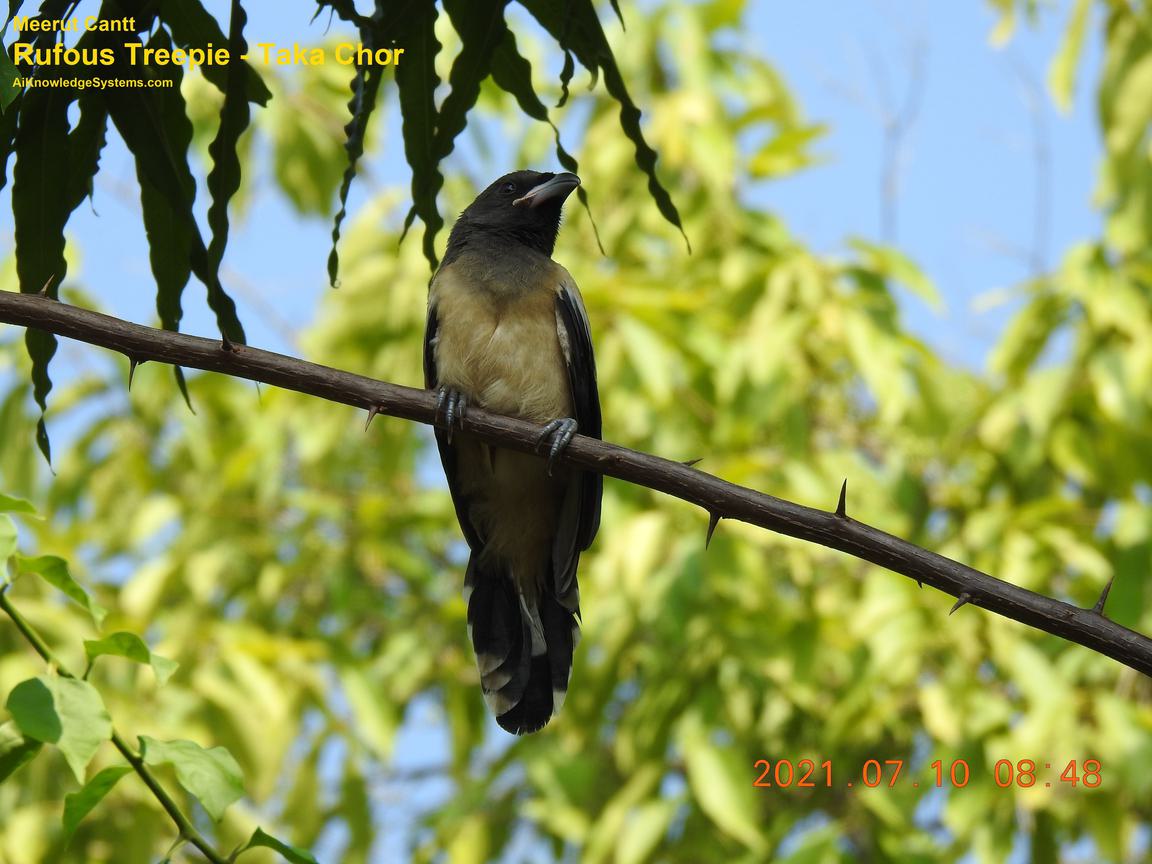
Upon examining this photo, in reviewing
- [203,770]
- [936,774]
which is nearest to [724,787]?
[936,774]

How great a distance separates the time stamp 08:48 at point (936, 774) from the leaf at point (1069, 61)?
2801mm

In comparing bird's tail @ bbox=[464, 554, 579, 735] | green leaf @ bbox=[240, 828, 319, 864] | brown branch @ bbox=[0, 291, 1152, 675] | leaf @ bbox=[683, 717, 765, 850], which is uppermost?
brown branch @ bbox=[0, 291, 1152, 675]

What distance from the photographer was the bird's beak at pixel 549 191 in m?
4.28

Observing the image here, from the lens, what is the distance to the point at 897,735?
5648mm

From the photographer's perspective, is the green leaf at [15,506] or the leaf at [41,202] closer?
the green leaf at [15,506]

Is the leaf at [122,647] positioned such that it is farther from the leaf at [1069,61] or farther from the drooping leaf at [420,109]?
the leaf at [1069,61]

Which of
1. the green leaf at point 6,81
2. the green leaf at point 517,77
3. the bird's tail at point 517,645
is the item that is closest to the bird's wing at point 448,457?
the bird's tail at point 517,645

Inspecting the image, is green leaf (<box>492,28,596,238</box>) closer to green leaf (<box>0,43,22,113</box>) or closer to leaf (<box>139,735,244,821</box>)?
green leaf (<box>0,43,22,113</box>)

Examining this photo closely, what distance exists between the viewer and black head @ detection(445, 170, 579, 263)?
4301mm

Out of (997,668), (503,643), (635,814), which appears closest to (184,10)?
(503,643)

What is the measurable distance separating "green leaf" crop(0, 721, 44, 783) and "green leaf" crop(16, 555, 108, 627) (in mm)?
200

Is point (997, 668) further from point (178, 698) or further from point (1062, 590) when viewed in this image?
point (178, 698)

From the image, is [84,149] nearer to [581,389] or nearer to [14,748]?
[14,748]

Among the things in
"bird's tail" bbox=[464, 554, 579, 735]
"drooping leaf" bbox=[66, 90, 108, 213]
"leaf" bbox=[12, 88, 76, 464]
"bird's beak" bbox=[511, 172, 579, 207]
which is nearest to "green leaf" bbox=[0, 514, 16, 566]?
"leaf" bbox=[12, 88, 76, 464]
